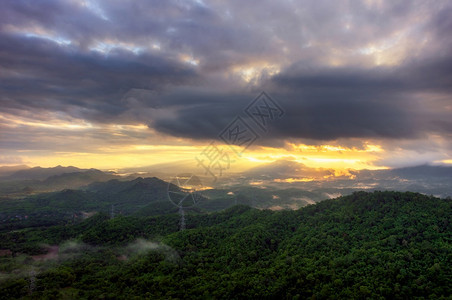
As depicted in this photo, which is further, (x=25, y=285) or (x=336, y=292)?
(x=25, y=285)

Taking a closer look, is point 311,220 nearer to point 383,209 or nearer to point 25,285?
point 383,209

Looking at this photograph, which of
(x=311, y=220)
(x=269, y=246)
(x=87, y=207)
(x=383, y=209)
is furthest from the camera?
(x=87, y=207)

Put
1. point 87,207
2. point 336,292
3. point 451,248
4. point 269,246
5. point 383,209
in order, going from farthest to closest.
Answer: point 87,207
point 383,209
point 269,246
point 451,248
point 336,292

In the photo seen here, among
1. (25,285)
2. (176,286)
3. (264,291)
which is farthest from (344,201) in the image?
(25,285)

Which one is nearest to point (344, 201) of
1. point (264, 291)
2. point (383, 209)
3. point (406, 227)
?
point (383, 209)

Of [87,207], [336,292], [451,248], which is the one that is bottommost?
[87,207]

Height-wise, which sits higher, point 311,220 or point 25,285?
point 311,220

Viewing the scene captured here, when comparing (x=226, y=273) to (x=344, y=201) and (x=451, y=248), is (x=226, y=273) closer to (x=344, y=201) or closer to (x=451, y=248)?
(x=451, y=248)
